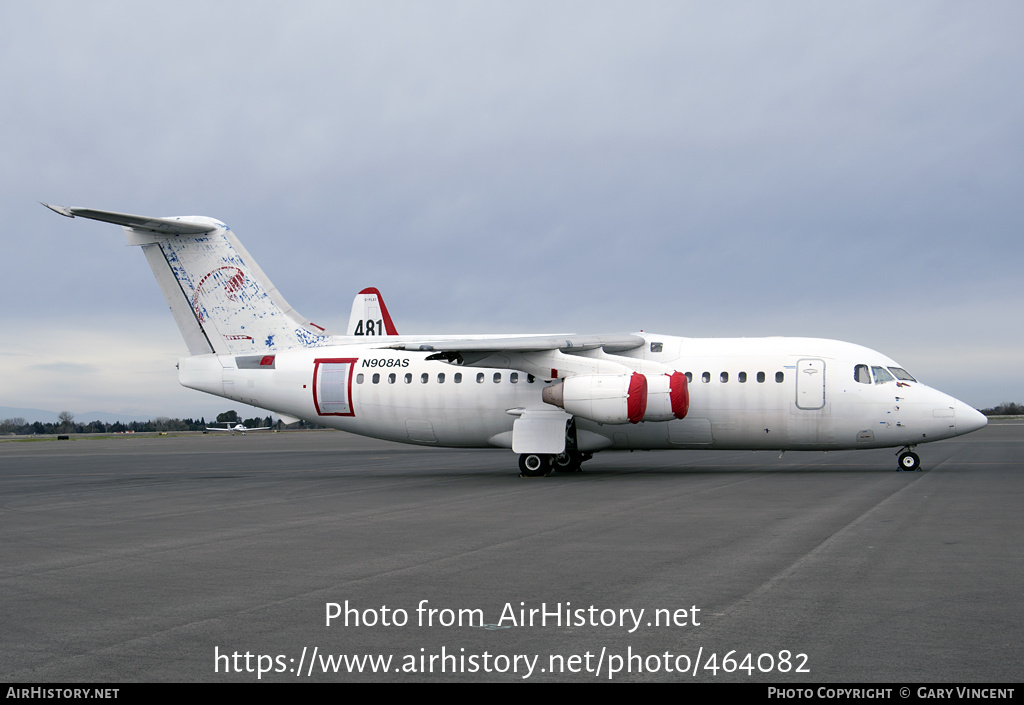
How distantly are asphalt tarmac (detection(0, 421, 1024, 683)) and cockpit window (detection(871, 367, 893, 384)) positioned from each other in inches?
229

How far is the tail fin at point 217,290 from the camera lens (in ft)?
87.5

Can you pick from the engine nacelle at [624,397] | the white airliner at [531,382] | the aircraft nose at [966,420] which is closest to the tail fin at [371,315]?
the white airliner at [531,382]

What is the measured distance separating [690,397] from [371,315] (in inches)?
888

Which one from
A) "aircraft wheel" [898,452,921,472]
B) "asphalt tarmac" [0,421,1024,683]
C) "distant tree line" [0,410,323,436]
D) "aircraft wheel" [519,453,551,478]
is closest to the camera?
"asphalt tarmac" [0,421,1024,683]

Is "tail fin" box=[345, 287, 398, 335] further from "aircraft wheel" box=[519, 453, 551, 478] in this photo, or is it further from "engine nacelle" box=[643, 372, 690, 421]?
"engine nacelle" box=[643, 372, 690, 421]

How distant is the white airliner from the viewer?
22.9 metres

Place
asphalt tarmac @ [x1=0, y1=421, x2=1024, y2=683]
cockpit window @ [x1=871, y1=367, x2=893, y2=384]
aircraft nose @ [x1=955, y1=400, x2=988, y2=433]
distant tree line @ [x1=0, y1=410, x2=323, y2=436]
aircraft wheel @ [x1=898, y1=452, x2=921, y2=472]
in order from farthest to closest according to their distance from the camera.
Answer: distant tree line @ [x1=0, y1=410, x2=323, y2=436] < cockpit window @ [x1=871, y1=367, x2=893, y2=384] < aircraft wheel @ [x1=898, y1=452, x2=921, y2=472] < aircraft nose @ [x1=955, y1=400, x2=988, y2=433] < asphalt tarmac @ [x1=0, y1=421, x2=1024, y2=683]

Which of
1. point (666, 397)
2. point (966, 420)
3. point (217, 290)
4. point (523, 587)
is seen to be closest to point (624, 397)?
point (666, 397)

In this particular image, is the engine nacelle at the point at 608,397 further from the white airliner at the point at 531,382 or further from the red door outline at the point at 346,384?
the red door outline at the point at 346,384

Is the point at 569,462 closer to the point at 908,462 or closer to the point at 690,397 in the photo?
the point at 690,397

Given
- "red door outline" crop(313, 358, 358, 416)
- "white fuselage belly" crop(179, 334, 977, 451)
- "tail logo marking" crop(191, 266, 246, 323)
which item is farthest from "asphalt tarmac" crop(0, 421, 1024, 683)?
"tail logo marking" crop(191, 266, 246, 323)

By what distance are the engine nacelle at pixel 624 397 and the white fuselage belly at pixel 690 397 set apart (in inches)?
52.4

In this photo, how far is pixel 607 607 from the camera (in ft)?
24.1

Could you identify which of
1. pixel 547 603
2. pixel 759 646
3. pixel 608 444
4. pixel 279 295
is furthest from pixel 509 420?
pixel 759 646
